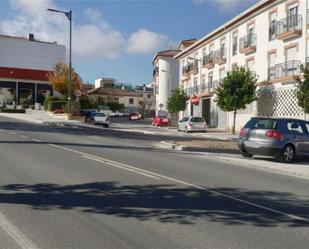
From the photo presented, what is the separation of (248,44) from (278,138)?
2625 centimetres

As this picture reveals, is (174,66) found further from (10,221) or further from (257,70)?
(10,221)

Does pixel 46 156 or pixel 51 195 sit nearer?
pixel 51 195

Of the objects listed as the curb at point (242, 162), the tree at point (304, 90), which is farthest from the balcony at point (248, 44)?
the curb at point (242, 162)

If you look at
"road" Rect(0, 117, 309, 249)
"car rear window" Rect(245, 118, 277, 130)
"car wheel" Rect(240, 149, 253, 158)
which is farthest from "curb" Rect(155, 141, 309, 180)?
"car rear window" Rect(245, 118, 277, 130)

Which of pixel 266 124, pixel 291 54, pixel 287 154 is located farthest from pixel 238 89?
pixel 287 154

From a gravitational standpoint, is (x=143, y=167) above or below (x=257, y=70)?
below

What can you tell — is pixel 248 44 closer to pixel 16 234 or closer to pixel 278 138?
pixel 278 138

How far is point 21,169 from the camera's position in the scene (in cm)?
1208

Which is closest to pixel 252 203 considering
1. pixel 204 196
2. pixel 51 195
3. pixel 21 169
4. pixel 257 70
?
pixel 204 196

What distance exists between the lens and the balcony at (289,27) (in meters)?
34.0

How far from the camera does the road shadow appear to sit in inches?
291

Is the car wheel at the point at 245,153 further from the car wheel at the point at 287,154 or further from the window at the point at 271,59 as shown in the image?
the window at the point at 271,59

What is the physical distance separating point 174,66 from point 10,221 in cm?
7936

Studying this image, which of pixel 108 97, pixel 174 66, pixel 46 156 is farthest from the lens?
pixel 108 97
